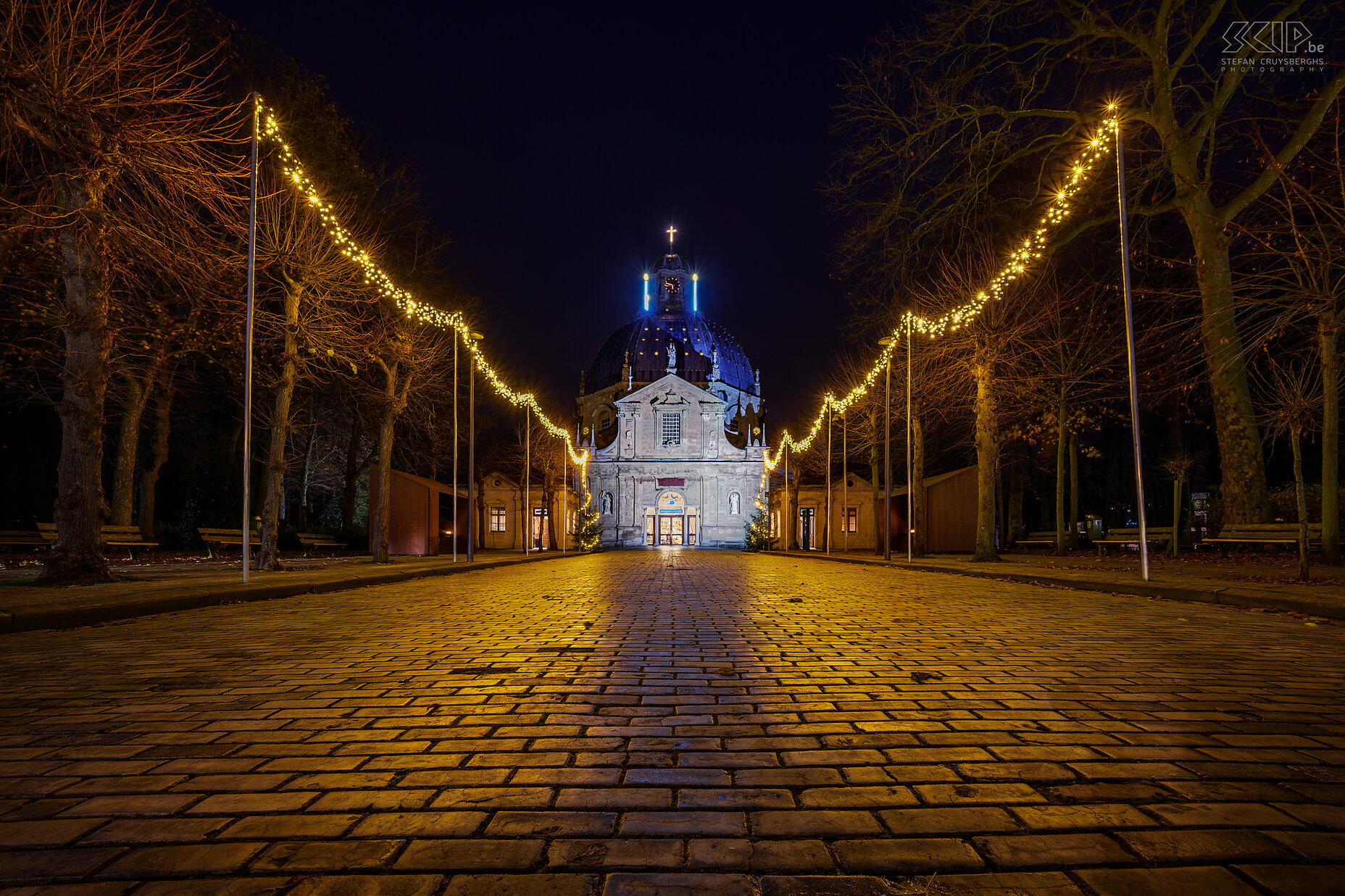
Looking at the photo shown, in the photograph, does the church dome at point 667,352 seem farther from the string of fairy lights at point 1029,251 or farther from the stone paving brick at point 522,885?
the stone paving brick at point 522,885

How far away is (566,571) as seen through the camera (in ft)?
63.9

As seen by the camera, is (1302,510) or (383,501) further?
(383,501)

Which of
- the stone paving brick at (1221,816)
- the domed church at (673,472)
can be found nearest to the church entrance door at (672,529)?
the domed church at (673,472)

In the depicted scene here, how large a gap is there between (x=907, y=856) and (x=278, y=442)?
1636 centimetres

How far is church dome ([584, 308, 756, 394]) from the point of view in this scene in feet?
285

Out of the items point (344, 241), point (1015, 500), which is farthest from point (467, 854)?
point (1015, 500)

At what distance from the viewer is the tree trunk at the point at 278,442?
15.7 meters

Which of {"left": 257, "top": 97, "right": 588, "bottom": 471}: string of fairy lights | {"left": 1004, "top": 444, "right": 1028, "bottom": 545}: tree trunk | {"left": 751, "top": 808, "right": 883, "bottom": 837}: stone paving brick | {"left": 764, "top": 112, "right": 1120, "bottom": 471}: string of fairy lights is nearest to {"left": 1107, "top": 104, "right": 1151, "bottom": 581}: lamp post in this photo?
{"left": 764, "top": 112, "right": 1120, "bottom": 471}: string of fairy lights

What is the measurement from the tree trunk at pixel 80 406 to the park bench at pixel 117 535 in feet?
27.2

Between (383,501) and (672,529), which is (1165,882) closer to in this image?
(383,501)

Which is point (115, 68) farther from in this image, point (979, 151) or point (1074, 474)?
point (1074, 474)

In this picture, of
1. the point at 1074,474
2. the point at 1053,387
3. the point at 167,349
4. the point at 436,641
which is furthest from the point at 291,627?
the point at 1074,474

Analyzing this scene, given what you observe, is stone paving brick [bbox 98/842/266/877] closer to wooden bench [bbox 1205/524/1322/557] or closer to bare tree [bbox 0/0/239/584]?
bare tree [bbox 0/0/239/584]

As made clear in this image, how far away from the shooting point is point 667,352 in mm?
86688
